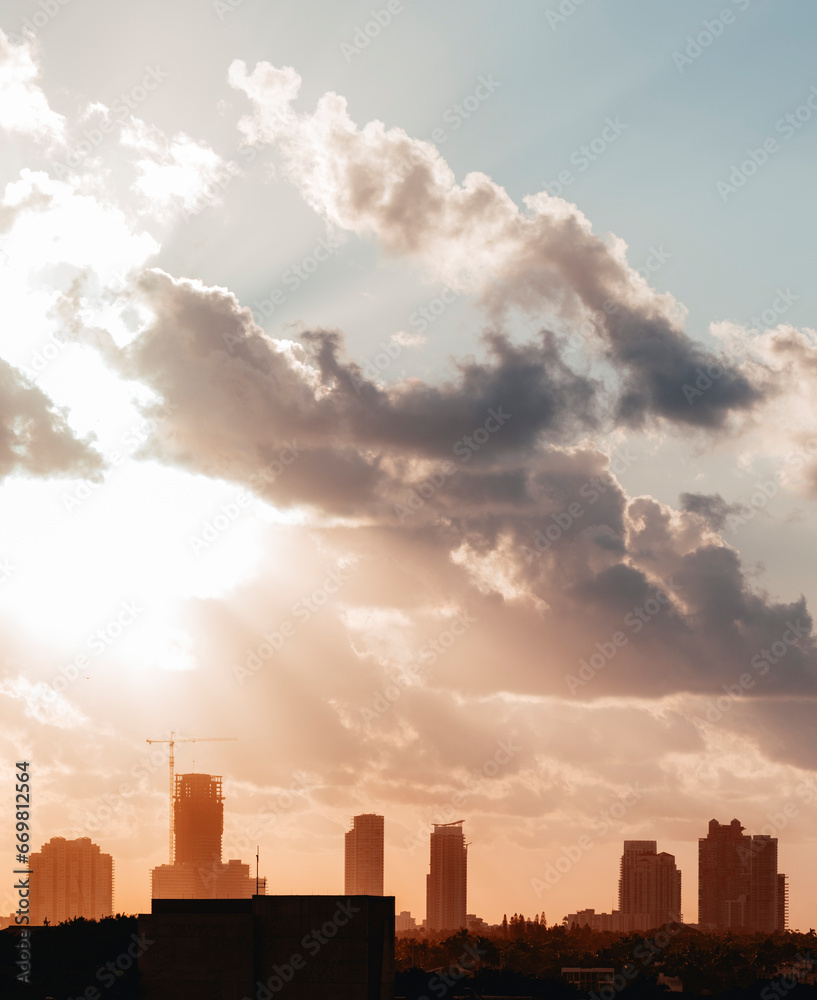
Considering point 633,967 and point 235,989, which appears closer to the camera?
point 235,989

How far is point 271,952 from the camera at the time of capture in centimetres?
6956

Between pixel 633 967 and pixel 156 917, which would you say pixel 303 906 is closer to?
pixel 156 917

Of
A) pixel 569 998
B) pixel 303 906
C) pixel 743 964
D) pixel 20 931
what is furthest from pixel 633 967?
pixel 303 906

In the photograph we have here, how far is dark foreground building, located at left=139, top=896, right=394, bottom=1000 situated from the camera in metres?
69.3

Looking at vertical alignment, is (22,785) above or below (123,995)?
above

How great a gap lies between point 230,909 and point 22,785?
48.5 ft

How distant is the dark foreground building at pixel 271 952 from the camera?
227 feet

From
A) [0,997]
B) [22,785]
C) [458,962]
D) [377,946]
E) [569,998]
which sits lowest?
[458,962]

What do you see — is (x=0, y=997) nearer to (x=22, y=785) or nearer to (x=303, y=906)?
(x=22, y=785)

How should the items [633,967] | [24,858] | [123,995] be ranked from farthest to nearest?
[633,967] → [123,995] → [24,858]

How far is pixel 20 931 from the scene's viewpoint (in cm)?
9194

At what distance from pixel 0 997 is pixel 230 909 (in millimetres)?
20534

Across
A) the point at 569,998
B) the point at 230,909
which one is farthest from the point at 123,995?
the point at 569,998

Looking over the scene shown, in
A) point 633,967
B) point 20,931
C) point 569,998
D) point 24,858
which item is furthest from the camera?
point 633,967
